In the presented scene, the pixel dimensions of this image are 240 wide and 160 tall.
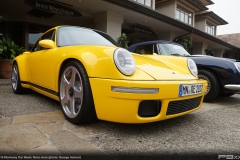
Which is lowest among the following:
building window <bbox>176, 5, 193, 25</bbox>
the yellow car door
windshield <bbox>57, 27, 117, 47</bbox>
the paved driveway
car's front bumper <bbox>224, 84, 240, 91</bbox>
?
the paved driveway

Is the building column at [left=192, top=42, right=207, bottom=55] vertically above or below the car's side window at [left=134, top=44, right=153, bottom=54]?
above

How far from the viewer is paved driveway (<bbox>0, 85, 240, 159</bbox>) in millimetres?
1354

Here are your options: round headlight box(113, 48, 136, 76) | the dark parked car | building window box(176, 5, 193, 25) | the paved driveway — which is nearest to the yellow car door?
the paved driveway

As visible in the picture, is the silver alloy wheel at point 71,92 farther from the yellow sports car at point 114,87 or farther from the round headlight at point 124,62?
the round headlight at point 124,62

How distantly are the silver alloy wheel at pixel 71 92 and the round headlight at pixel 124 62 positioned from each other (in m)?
0.44

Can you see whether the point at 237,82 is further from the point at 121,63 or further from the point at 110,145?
the point at 110,145

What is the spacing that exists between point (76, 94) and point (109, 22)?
7621mm

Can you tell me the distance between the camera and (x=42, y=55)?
254 cm

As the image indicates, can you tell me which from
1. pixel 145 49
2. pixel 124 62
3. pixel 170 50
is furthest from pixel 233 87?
pixel 124 62

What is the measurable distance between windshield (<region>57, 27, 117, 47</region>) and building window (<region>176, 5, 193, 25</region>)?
15.8m

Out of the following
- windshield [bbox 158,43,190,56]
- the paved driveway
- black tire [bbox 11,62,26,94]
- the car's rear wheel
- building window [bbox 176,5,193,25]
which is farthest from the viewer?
building window [bbox 176,5,193,25]

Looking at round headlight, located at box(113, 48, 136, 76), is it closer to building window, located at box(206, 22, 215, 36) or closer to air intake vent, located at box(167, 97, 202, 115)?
air intake vent, located at box(167, 97, 202, 115)

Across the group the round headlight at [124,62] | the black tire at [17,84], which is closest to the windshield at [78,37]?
the round headlight at [124,62]

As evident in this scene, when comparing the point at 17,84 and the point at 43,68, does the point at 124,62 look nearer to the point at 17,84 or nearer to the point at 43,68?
the point at 43,68
